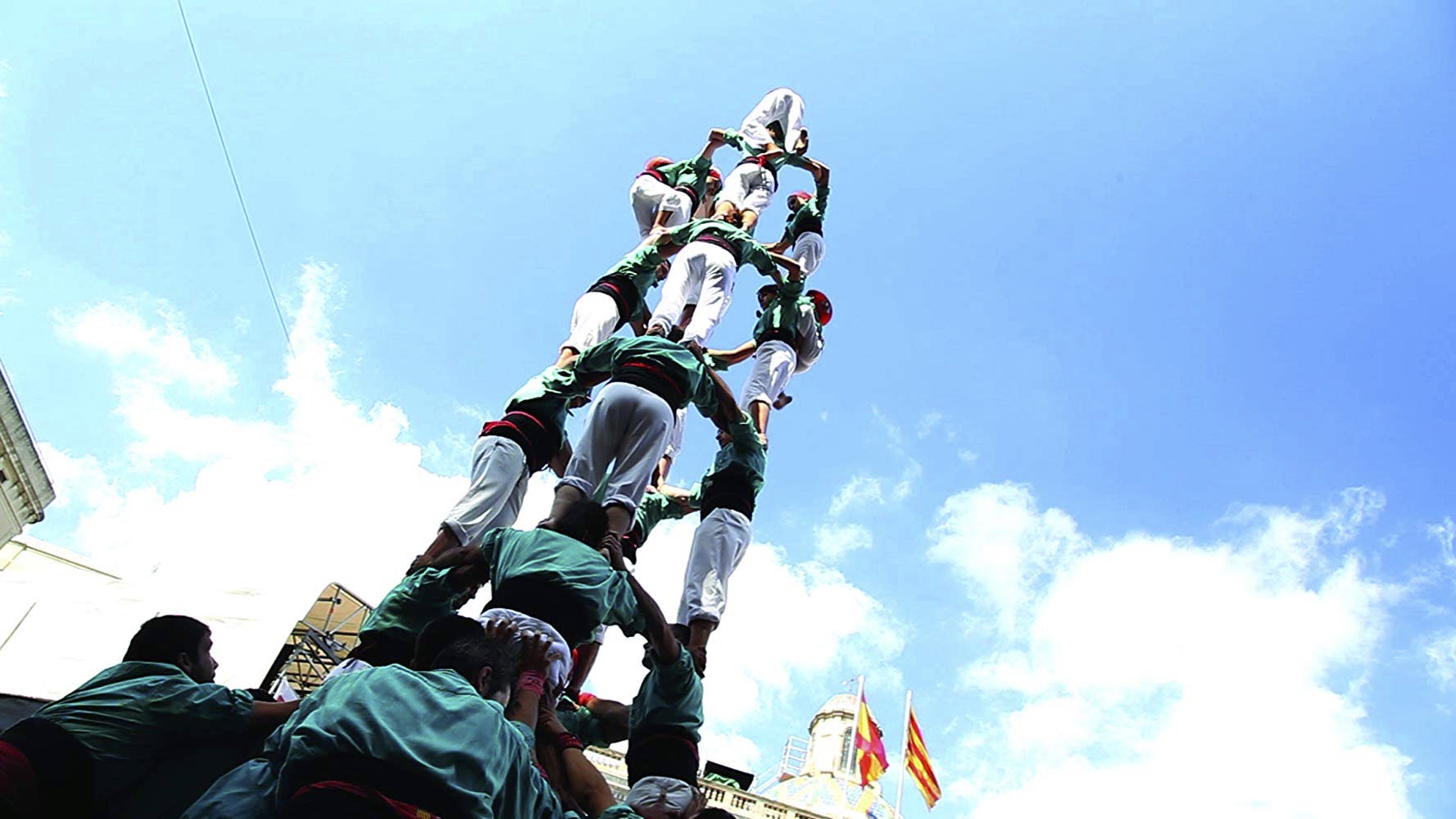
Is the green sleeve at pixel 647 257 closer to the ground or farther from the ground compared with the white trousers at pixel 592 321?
farther from the ground

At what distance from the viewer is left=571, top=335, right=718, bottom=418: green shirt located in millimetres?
4926

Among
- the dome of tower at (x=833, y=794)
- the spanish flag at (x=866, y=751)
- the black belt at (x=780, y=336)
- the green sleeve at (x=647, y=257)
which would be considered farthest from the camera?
the dome of tower at (x=833, y=794)

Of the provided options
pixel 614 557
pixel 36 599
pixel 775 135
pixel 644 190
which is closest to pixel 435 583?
pixel 614 557

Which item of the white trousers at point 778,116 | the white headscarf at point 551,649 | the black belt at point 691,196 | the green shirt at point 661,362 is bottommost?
the white headscarf at point 551,649

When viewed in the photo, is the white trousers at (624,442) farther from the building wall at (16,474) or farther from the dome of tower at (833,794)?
the dome of tower at (833,794)

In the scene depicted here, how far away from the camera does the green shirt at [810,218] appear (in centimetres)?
925

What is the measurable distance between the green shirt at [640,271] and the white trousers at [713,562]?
202 cm

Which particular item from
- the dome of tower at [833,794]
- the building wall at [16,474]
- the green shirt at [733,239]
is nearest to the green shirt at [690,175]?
the green shirt at [733,239]

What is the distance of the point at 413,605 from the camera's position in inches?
168

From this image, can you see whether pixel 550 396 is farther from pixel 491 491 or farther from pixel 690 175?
pixel 690 175

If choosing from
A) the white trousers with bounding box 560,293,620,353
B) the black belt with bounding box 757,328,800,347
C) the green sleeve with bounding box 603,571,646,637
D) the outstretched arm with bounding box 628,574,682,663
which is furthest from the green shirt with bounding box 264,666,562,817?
the black belt with bounding box 757,328,800,347

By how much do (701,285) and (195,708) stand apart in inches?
181

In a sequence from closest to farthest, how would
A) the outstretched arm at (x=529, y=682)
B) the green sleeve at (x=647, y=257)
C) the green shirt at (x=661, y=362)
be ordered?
the outstretched arm at (x=529, y=682), the green shirt at (x=661, y=362), the green sleeve at (x=647, y=257)

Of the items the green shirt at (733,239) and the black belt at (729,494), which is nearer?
the black belt at (729,494)
